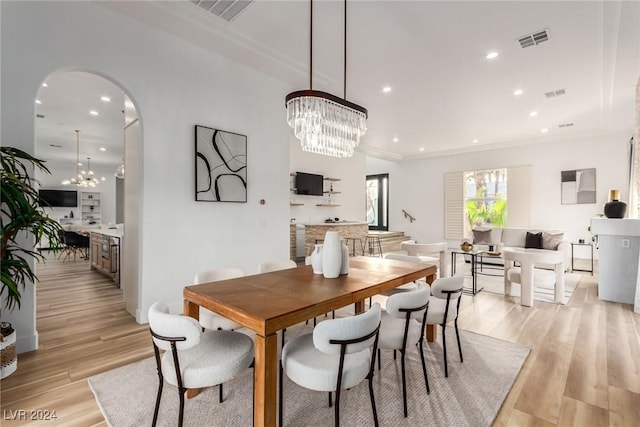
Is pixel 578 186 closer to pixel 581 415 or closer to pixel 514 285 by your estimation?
pixel 514 285

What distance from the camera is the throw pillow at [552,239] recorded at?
225 inches

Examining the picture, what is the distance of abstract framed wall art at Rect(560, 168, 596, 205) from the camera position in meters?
7.15

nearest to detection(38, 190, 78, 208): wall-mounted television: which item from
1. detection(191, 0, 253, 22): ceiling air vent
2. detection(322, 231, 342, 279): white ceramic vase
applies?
detection(191, 0, 253, 22): ceiling air vent

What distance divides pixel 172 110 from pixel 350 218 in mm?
6736

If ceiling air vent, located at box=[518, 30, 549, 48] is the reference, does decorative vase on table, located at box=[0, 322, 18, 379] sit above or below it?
below

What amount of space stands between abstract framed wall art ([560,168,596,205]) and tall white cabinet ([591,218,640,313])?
3789mm

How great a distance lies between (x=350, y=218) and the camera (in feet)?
31.0

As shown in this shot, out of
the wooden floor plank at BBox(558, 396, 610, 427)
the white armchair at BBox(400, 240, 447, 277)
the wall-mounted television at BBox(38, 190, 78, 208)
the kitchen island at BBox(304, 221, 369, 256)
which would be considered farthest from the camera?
the wall-mounted television at BBox(38, 190, 78, 208)

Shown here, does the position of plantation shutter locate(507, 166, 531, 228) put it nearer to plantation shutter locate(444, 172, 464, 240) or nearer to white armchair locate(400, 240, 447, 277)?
plantation shutter locate(444, 172, 464, 240)

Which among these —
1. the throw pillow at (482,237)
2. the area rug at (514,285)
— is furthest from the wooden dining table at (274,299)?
the throw pillow at (482,237)

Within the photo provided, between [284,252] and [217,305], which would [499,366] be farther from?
[284,252]

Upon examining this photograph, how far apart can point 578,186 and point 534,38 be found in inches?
223

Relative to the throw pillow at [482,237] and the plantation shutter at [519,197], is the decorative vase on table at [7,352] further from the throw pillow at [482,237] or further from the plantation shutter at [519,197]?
the plantation shutter at [519,197]

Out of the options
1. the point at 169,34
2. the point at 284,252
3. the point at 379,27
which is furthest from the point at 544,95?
the point at 169,34
